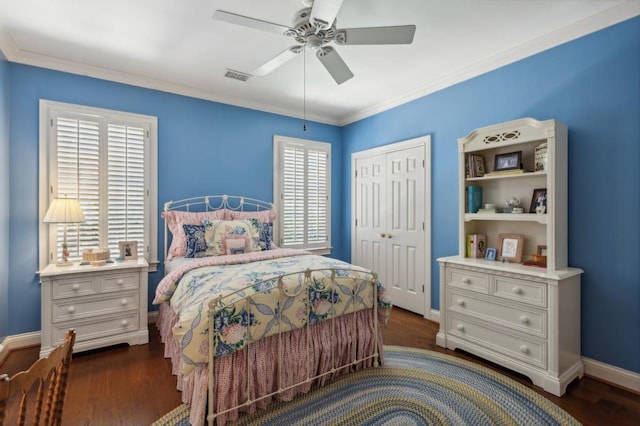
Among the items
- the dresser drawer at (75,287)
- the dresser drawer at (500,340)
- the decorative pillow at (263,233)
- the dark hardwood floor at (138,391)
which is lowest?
the dark hardwood floor at (138,391)

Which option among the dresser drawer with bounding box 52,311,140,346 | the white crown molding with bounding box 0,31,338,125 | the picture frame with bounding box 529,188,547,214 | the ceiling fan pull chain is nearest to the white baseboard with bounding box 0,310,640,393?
the dresser drawer with bounding box 52,311,140,346

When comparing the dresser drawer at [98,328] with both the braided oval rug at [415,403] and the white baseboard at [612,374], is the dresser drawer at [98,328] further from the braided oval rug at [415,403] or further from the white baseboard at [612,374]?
the white baseboard at [612,374]

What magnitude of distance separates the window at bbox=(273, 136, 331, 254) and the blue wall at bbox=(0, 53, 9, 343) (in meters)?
2.74

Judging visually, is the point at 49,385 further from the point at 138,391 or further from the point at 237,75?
the point at 237,75

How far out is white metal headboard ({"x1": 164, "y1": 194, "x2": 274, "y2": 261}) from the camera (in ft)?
12.1

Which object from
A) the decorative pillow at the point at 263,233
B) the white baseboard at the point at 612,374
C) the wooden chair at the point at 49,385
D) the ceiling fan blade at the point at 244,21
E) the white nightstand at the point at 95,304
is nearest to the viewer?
the wooden chair at the point at 49,385

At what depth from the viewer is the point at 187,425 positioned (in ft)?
6.26

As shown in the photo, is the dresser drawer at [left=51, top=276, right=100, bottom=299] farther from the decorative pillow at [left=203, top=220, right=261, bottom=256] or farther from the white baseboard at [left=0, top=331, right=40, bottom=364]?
the decorative pillow at [left=203, top=220, right=261, bottom=256]

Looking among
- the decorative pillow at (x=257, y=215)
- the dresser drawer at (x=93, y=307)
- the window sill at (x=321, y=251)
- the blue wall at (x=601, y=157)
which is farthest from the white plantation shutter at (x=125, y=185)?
the blue wall at (x=601, y=157)

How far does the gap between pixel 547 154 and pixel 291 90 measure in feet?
9.12

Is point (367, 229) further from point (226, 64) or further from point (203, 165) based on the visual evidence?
point (226, 64)

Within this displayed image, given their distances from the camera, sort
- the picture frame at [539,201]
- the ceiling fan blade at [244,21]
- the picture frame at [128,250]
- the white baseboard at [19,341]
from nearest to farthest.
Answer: the ceiling fan blade at [244,21] < the picture frame at [539,201] < the white baseboard at [19,341] < the picture frame at [128,250]

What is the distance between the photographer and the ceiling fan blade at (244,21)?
1.85m

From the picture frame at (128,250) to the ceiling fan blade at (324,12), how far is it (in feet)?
9.04
